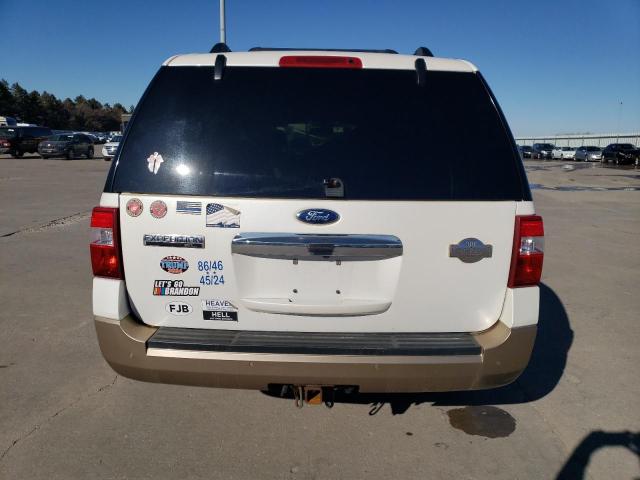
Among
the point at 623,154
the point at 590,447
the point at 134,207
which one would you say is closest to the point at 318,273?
the point at 134,207

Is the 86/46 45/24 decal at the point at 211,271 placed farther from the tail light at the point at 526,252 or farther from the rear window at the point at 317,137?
the tail light at the point at 526,252

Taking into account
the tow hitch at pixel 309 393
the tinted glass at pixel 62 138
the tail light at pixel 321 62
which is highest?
the tail light at pixel 321 62

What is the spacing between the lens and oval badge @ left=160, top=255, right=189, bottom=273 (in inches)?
105

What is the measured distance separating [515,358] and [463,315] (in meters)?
0.33

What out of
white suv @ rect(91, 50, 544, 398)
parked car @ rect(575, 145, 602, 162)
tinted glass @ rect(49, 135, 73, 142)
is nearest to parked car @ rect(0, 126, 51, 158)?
tinted glass @ rect(49, 135, 73, 142)

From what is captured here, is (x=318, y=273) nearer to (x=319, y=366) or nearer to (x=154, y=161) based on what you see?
(x=319, y=366)

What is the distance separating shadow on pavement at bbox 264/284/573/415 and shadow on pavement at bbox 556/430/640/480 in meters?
0.54

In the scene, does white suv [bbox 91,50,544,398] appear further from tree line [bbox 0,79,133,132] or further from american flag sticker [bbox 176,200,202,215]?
tree line [bbox 0,79,133,132]

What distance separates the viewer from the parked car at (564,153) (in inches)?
2327

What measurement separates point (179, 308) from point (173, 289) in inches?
4.3

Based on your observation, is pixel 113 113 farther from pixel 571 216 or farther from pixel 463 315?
pixel 463 315

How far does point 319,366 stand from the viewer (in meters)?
2.56

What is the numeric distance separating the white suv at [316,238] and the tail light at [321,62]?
8 centimetres

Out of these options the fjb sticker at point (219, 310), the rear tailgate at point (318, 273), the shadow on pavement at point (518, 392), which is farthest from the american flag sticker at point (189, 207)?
the shadow on pavement at point (518, 392)
